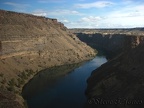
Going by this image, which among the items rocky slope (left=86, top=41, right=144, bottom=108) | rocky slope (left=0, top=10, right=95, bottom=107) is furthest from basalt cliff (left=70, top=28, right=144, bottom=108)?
rocky slope (left=0, top=10, right=95, bottom=107)

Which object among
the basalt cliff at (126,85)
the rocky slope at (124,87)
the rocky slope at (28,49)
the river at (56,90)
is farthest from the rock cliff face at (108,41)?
the rocky slope at (124,87)

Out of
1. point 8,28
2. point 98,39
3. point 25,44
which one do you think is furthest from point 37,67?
point 98,39

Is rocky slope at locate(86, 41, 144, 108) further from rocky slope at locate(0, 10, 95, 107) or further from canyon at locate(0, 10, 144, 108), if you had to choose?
rocky slope at locate(0, 10, 95, 107)

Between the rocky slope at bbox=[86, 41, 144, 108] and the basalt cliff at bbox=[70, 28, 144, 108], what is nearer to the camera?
the rocky slope at bbox=[86, 41, 144, 108]

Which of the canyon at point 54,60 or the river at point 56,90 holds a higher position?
the canyon at point 54,60

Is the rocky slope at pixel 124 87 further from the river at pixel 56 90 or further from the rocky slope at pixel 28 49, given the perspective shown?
the rocky slope at pixel 28 49

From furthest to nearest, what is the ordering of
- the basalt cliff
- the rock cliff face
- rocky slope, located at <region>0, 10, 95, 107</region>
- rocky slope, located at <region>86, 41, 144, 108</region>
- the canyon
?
the rock cliff face → rocky slope, located at <region>0, 10, 95, 107</region> → the canyon → the basalt cliff → rocky slope, located at <region>86, 41, 144, 108</region>

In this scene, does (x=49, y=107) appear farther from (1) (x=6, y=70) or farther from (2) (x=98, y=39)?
(2) (x=98, y=39)
